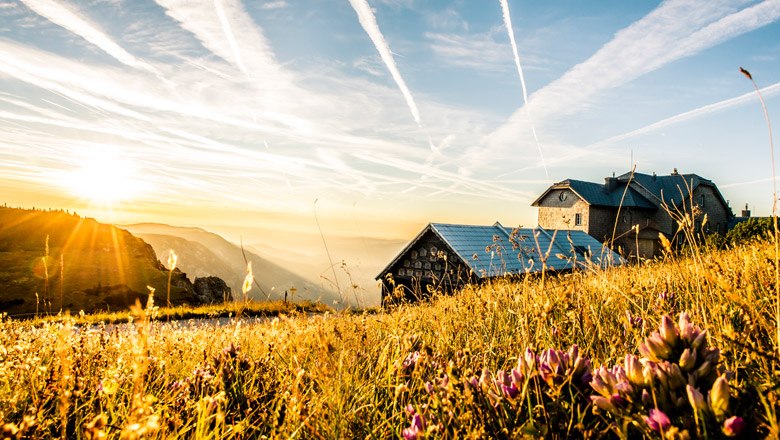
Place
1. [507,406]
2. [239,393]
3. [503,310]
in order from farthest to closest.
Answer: [503,310], [239,393], [507,406]

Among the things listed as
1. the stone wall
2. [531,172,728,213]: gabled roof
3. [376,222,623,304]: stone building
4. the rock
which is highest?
[531,172,728,213]: gabled roof

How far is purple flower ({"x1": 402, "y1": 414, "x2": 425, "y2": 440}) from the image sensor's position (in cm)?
160

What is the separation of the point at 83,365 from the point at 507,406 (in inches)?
116

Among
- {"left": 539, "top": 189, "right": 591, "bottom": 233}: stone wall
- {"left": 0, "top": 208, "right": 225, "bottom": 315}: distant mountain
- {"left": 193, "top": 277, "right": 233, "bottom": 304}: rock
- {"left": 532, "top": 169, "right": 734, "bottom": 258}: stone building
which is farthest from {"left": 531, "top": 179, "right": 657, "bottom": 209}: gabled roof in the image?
{"left": 0, "top": 208, "right": 225, "bottom": 315}: distant mountain

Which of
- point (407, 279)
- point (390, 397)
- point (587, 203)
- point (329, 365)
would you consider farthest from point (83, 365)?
point (587, 203)

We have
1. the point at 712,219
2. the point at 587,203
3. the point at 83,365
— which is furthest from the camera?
the point at 712,219

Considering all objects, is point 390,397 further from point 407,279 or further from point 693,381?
point 407,279

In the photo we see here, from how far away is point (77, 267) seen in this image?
30.3 m

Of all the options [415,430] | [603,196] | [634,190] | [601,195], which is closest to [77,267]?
[415,430]

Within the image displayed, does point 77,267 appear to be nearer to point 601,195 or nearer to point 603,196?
point 601,195

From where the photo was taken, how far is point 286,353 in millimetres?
3873

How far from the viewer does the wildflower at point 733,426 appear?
1.19 meters

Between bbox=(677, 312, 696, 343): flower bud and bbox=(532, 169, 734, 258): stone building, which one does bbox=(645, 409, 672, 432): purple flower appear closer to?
bbox=(677, 312, 696, 343): flower bud

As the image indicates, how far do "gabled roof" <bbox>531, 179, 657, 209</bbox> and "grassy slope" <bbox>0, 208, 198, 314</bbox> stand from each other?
43.1m
